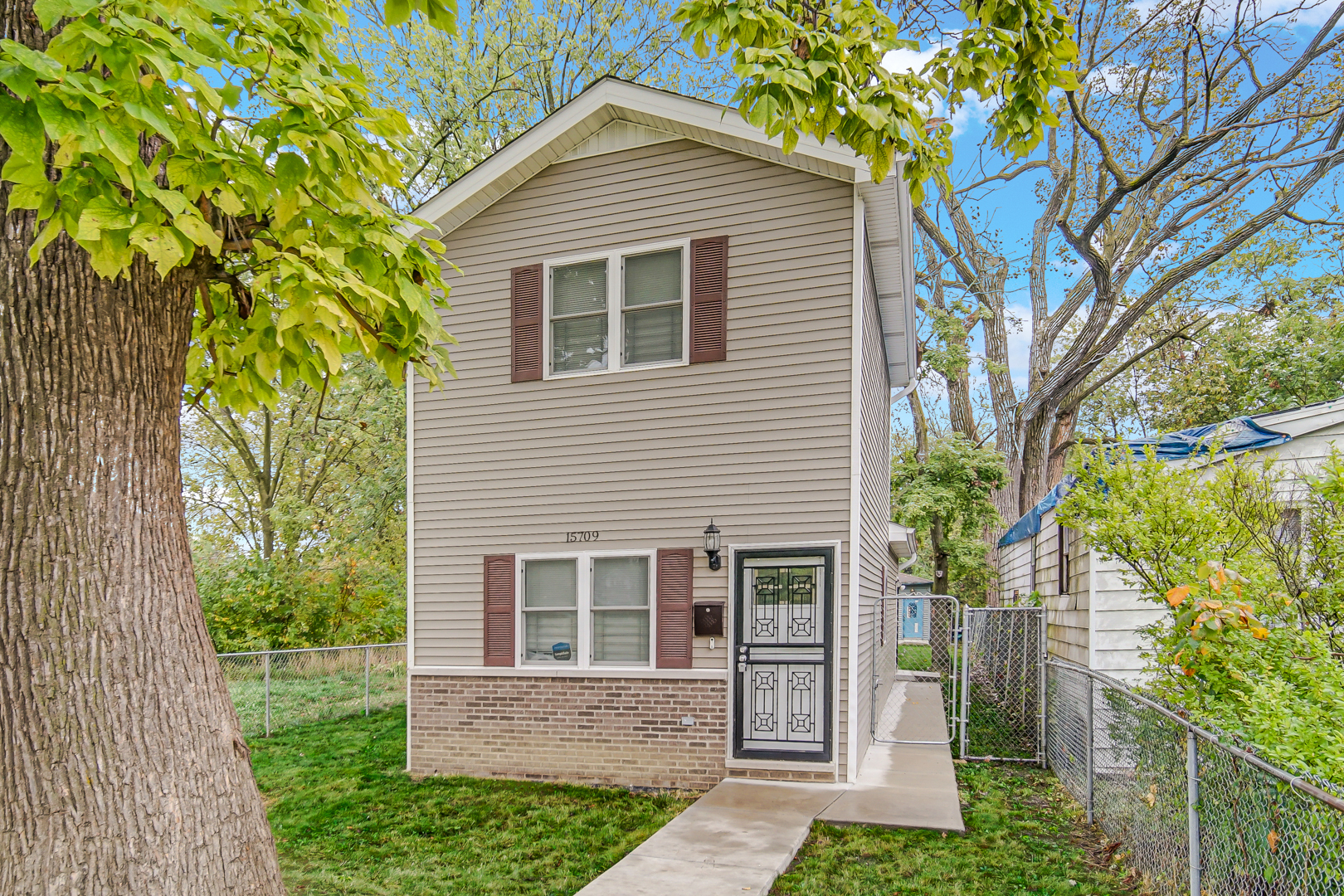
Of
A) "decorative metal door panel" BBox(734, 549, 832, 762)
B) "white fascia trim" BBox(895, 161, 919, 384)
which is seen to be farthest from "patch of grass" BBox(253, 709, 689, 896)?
"white fascia trim" BBox(895, 161, 919, 384)

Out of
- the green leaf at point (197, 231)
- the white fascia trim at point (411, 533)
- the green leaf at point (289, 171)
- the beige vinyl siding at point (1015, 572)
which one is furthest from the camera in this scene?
the beige vinyl siding at point (1015, 572)

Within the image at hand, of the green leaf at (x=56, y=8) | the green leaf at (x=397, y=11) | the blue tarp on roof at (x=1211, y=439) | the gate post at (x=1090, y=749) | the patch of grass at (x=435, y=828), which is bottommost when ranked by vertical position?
the patch of grass at (x=435, y=828)

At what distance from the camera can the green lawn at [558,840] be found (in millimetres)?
5645

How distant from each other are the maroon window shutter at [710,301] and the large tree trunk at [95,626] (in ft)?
17.2

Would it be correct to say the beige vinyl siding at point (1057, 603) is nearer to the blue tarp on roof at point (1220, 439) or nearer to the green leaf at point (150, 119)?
the blue tarp on roof at point (1220, 439)

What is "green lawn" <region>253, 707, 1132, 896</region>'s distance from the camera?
5645 millimetres

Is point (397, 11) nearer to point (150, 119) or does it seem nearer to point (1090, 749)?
point (150, 119)

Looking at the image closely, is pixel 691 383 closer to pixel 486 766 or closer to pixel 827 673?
pixel 827 673

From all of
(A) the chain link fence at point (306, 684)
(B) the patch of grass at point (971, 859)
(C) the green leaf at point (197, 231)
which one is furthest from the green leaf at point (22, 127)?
(A) the chain link fence at point (306, 684)

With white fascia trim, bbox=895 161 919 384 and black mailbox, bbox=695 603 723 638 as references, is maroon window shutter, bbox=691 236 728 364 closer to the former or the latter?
white fascia trim, bbox=895 161 919 384

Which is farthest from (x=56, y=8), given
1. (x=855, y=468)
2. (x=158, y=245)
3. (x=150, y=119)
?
(x=855, y=468)

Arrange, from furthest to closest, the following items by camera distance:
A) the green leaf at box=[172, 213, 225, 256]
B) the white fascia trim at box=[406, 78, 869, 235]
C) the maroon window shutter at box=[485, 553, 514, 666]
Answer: the maroon window shutter at box=[485, 553, 514, 666]
the white fascia trim at box=[406, 78, 869, 235]
the green leaf at box=[172, 213, 225, 256]

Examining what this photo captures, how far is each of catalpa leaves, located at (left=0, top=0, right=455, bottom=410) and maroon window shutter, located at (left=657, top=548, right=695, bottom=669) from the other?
380 cm

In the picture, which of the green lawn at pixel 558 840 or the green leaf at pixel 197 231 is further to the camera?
the green lawn at pixel 558 840
